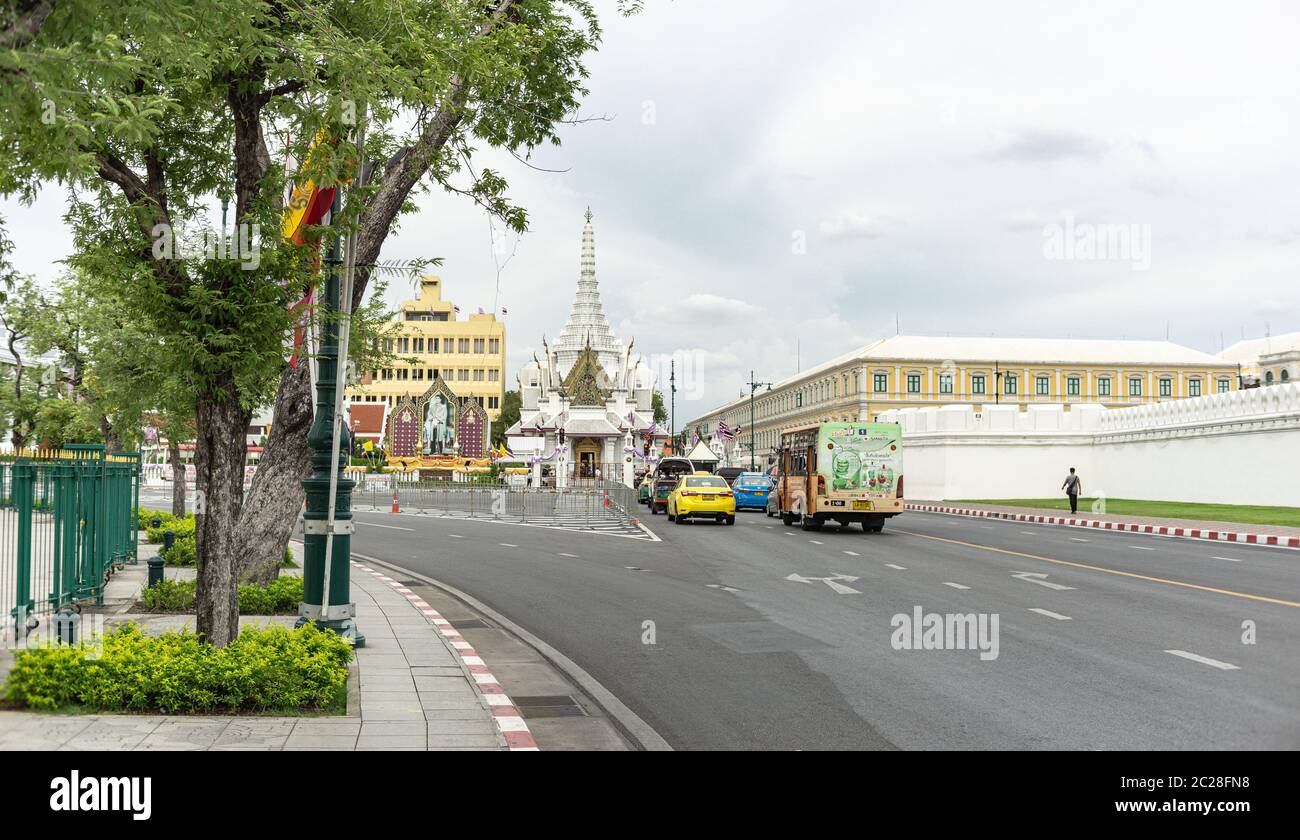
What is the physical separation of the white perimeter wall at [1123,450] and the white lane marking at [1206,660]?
28732 mm

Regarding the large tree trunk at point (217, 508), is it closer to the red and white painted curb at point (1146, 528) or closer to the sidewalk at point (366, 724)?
the sidewalk at point (366, 724)

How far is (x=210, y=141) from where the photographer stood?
916 cm

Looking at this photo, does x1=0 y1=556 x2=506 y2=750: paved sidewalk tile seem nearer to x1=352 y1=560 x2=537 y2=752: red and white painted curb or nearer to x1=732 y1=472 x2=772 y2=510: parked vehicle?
x1=352 y1=560 x2=537 y2=752: red and white painted curb

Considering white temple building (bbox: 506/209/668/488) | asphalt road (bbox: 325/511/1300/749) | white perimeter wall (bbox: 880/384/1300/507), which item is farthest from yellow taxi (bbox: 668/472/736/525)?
white temple building (bbox: 506/209/668/488)

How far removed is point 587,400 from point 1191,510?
211 ft

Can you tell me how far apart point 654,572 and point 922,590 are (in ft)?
16.1

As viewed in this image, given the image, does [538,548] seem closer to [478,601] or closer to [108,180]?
[478,601]

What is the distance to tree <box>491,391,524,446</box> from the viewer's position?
386ft

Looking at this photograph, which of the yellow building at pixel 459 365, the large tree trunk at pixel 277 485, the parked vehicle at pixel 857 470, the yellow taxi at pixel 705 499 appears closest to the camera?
the large tree trunk at pixel 277 485

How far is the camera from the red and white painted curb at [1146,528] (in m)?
22.5

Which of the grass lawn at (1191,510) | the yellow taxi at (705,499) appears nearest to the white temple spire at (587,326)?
the grass lawn at (1191,510)

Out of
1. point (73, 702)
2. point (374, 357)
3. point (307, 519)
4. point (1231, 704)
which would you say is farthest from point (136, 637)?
point (374, 357)

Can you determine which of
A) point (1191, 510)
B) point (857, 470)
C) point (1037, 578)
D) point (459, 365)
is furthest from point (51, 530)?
point (459, 365)
